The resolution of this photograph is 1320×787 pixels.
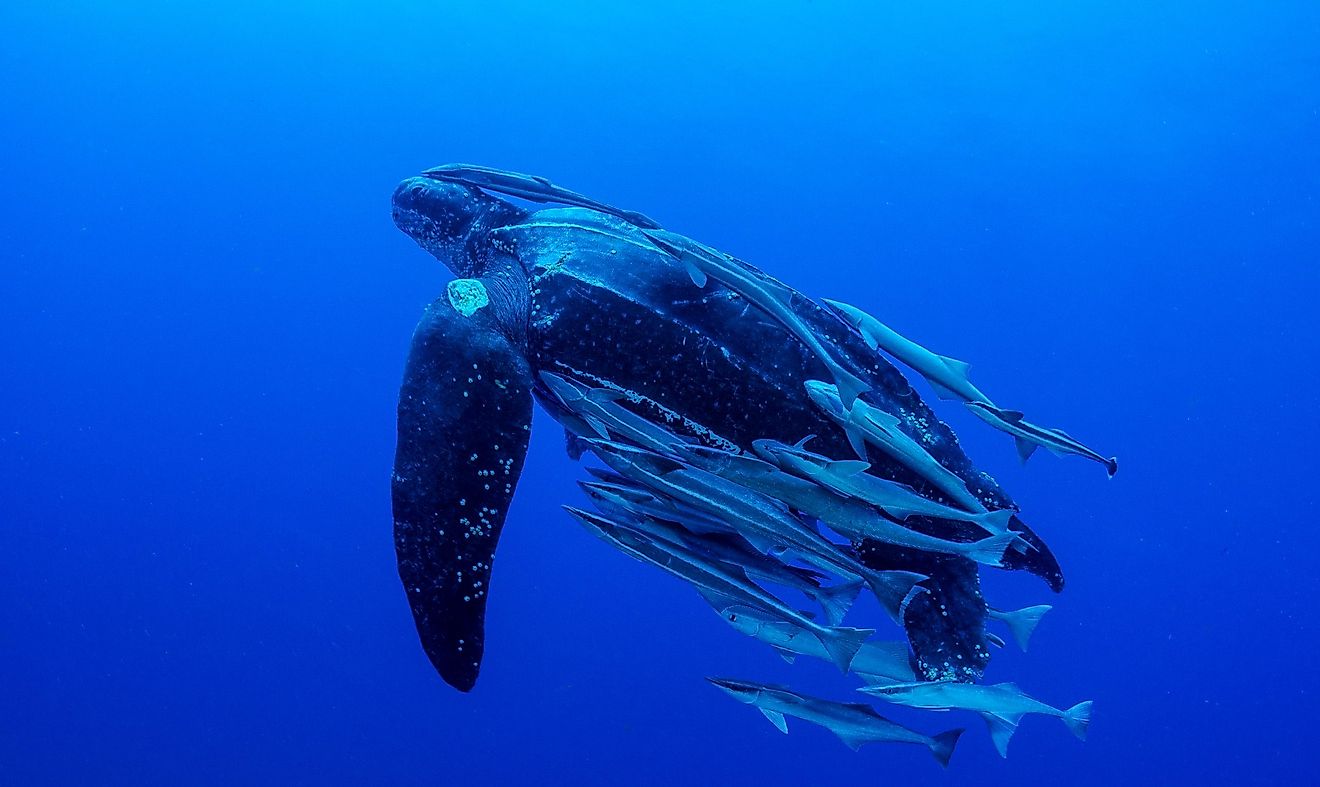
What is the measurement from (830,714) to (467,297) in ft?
4.47

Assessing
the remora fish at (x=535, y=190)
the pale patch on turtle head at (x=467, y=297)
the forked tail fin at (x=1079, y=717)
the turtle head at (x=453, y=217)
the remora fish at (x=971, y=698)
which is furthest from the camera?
the turtle head at (x=453, y=217)

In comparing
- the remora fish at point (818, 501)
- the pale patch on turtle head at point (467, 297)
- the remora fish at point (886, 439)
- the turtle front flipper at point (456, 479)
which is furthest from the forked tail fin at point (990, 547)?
the pale patch on turtle head at point (467, 297)

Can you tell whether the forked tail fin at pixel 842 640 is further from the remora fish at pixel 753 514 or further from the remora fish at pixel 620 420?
the remora fish at pixel 620 420

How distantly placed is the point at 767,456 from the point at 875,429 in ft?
0.75

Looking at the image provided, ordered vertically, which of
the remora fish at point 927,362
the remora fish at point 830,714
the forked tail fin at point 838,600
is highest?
the remora fish at point 927,362

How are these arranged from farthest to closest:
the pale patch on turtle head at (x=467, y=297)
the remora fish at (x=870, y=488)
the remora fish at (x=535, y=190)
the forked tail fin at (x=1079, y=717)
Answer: the remora fish at (x=535, y=190) → the pale patch on turtle head at (x=467, y=297) → the forked tail fin at (x=1079, y=717) → the remora fish at (x=870, y=488)

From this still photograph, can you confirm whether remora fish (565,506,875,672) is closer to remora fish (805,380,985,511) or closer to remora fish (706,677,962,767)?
remora fish (706,677,962,767)

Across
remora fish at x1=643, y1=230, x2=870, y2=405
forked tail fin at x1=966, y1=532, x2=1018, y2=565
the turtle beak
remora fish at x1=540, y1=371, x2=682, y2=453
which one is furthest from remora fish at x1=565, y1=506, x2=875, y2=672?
the turtle beak

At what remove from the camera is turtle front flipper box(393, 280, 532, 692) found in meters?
1.62

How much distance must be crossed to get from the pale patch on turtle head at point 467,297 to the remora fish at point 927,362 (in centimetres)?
87

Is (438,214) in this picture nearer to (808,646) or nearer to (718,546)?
(718,546)

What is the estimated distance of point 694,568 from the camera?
→ 1.48 meters

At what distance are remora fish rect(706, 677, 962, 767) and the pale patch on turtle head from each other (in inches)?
42.9

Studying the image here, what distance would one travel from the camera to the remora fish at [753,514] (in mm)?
1385
